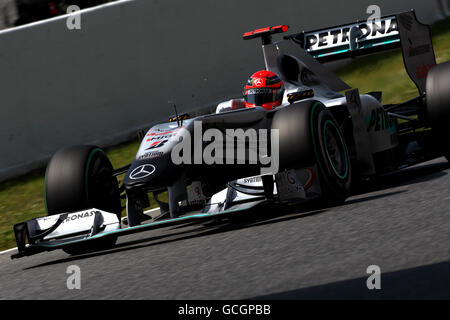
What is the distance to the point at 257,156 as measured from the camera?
22.5 feet

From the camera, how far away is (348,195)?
6.80 meters

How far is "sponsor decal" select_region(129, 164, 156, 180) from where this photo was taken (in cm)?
636

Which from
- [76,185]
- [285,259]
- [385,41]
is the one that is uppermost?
[385,41]

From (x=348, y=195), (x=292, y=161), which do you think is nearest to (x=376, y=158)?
(x=348, y=195)

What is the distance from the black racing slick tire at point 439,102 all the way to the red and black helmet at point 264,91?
4.64 ft

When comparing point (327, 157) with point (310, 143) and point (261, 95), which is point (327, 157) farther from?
point (261, 95)

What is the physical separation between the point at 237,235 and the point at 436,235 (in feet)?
5.75

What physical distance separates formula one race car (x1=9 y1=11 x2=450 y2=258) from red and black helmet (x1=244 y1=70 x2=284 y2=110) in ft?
0.14

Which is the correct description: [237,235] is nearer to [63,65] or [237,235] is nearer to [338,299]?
[338,299]
